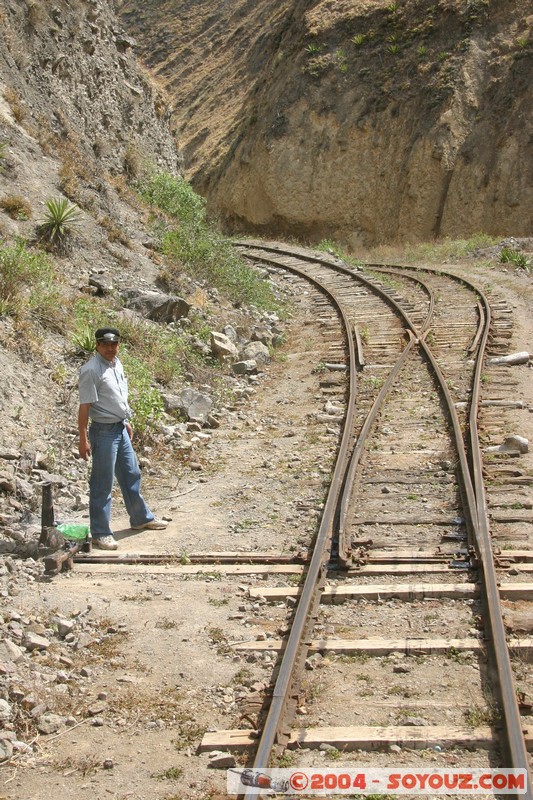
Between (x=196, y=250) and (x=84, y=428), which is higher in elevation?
(x=196, y=250)

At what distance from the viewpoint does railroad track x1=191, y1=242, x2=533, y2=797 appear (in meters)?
4.51

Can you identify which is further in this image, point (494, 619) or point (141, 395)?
point (141, 395)

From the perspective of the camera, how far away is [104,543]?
743 cm

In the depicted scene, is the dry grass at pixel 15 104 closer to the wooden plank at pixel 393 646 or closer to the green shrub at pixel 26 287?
the green shrub at pixel 26 287

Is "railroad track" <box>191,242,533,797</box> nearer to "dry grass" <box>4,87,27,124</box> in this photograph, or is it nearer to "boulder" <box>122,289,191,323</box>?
"boulder" <box>122,289,191,323</box>

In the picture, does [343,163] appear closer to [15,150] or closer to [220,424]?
[15,150]

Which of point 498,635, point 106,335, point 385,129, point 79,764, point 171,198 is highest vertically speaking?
point 385,129

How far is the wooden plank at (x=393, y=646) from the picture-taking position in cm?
532

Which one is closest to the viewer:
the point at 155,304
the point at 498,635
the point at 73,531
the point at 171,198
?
the point at 498,635

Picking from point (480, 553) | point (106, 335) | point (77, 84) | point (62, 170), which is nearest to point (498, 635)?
point (480, 553)

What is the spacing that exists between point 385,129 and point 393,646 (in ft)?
112

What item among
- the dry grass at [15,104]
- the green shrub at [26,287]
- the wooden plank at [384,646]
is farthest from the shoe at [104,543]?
the dry grass at [15,104]

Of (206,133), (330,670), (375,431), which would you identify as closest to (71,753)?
(330,670)

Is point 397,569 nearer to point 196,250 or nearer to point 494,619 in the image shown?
point 494,619
